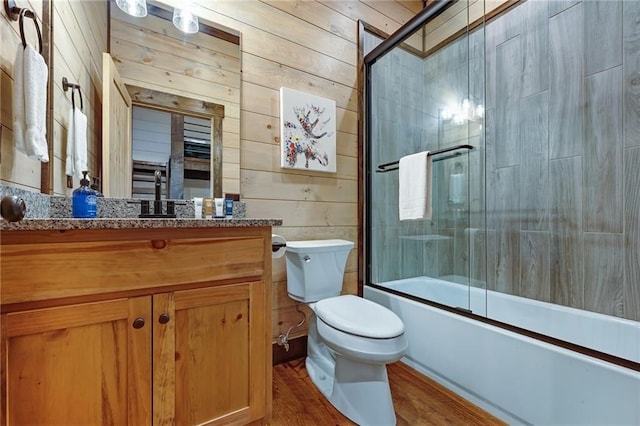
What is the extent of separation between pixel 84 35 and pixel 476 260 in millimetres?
2448

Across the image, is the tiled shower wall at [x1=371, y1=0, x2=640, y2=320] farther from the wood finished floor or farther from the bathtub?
the wood finished floor

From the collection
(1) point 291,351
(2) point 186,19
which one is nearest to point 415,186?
(1) point 291,351

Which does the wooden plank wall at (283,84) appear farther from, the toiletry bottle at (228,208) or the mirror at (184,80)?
the toiletry bottle at (228,208)

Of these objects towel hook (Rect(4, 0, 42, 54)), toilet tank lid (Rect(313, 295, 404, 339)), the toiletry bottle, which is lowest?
toilet tank lid (Rect(313, 295, 404, 339))

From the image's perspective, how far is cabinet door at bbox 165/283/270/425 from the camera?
3.00ft

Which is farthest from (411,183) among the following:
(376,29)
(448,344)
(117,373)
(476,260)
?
(117,373)

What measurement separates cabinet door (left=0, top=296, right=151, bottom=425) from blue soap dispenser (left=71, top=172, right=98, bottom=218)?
0.47 m

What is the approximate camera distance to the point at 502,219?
1882 mm

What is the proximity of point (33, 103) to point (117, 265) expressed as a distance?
0.54 meters

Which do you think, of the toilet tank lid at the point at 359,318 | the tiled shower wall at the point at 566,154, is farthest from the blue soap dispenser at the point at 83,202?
the tiled shower wall at the point at 566,154

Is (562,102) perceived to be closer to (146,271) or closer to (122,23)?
(146,271)

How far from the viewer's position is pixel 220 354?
0.97m

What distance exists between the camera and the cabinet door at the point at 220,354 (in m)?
0.91

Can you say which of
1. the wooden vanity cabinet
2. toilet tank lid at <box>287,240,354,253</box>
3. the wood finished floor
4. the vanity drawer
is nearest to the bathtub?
the wood finished floor
